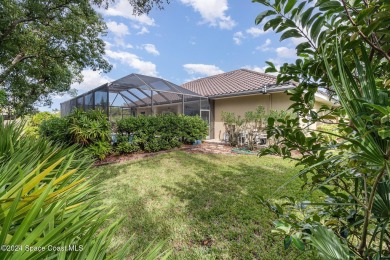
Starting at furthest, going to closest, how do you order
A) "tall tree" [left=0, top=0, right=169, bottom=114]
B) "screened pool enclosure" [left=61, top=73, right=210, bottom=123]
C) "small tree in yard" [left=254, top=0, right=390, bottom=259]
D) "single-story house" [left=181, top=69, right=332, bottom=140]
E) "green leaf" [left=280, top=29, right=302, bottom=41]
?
"screened pool enclosure" [left=61, top=73, right=210, bottom=123] < "single-story house" [left=181, top=69, right=332, bottom=140] < "tall tree" [left=0, top=0, right=169, bottom=114] < "green leaf" [left=280, top=29, right=302, bottom=41] < "small tree in yard" [left=254, top=0, right=390, bottom=259]

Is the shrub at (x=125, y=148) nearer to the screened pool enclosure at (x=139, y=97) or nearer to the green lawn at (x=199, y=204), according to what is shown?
the green lawn at (x=199, y=204)

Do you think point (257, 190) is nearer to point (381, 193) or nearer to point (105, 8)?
point (381, 193)

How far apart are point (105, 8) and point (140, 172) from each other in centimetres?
639

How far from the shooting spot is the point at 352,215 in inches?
42.2

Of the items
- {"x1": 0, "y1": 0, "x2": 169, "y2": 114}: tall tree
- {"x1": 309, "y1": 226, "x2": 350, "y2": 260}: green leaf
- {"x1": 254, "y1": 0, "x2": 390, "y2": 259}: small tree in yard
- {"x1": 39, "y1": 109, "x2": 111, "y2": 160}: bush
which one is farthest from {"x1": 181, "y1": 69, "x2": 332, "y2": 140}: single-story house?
{"x1": 309, "y1": 226, "x2": 350, "y2": 260}: green leaf

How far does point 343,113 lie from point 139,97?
12.9 m

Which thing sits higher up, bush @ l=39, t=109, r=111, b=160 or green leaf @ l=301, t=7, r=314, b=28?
green leaf @ l=301, t=7, r=314, b=28

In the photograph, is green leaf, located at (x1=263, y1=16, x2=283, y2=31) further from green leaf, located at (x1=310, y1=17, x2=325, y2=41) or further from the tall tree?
the tall tree

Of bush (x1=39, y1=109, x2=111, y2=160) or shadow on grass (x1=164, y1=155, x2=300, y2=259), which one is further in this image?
bush (x1=39, y1=109, x2=111, y2=160)

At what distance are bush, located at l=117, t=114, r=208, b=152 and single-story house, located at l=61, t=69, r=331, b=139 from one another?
2.31m

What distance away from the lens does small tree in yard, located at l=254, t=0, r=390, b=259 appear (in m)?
0.68

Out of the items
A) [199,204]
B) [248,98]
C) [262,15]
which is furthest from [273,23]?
[248,98]

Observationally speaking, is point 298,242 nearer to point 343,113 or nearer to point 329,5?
point 343,113

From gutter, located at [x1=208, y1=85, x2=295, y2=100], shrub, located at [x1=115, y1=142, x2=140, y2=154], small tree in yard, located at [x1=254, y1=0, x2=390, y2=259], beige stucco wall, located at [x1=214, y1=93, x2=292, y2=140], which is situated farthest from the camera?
beige stucco wall, located at [x1=214, y1=93, x2=292, y2=140]
